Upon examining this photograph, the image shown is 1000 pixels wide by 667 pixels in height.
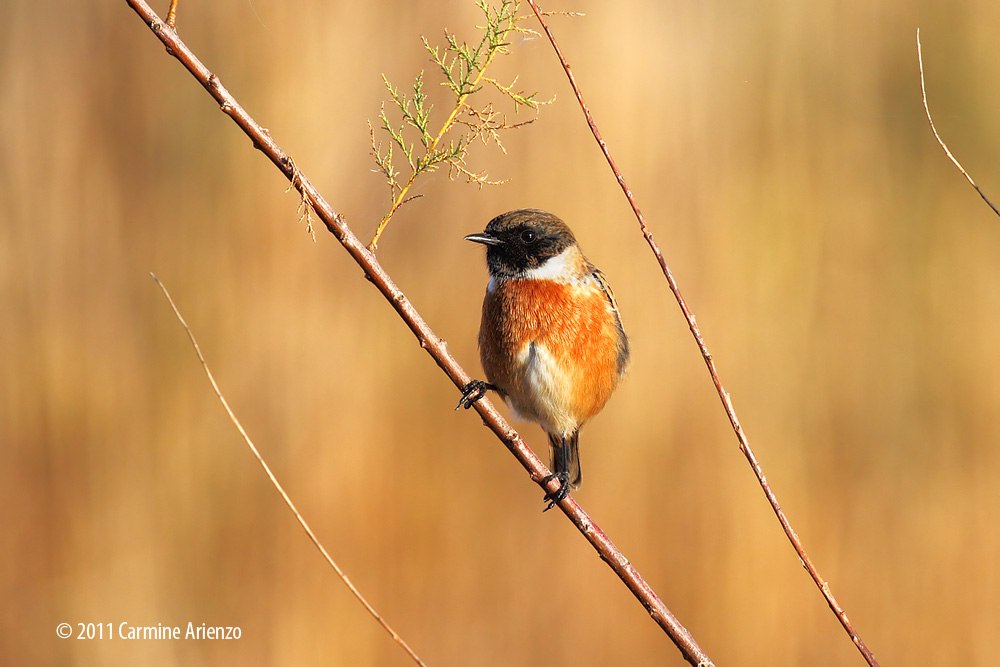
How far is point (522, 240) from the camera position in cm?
302

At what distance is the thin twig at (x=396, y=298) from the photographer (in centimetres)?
148

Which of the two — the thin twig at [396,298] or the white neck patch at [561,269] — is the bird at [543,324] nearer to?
the white neck patch at [561,269]

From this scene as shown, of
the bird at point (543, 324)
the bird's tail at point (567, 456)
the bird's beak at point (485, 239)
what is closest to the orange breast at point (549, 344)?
the bird at point (543, 324)

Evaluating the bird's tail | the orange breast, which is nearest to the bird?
the orange breast

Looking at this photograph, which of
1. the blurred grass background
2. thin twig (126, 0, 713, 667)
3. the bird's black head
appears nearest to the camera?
thin twig (126, 0, 713, 667)

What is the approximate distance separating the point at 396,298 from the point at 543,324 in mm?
1326

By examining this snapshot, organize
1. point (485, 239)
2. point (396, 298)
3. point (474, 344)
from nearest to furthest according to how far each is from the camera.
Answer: point (396, 298), point (485, 239), point (474, 344)

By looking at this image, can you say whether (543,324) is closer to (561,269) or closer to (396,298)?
(561,269)

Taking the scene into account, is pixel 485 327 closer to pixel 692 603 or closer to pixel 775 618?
pixel 692 603

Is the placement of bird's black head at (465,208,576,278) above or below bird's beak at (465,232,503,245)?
below

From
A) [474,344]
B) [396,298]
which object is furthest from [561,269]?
[396,298]

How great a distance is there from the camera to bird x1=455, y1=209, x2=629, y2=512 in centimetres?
297

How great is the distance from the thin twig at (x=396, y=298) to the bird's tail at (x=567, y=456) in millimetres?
1534

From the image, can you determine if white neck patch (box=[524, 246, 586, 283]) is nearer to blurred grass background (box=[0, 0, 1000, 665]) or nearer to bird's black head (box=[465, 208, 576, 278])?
bird's black head (box=[465, 208, 576, 278])
